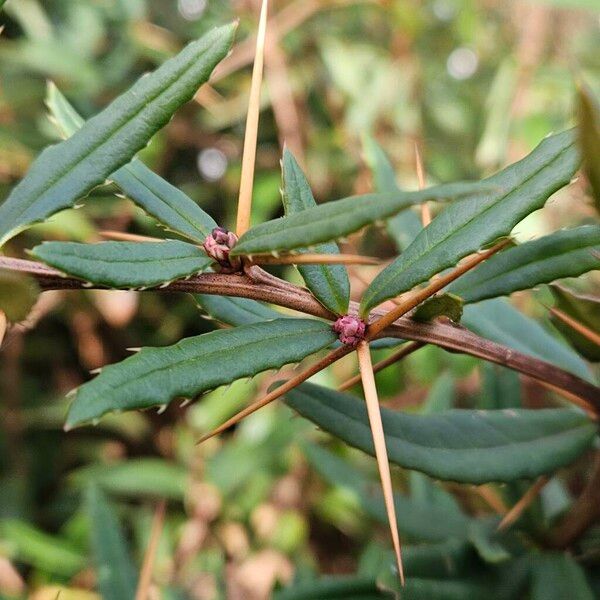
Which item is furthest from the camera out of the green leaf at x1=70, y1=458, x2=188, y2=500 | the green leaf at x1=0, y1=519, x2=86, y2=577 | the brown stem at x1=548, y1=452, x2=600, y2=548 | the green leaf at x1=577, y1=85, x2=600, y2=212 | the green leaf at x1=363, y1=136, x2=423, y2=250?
the green leaf at x1=70, y1=458, x2=188, y2=500

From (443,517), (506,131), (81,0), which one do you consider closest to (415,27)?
(506,131)

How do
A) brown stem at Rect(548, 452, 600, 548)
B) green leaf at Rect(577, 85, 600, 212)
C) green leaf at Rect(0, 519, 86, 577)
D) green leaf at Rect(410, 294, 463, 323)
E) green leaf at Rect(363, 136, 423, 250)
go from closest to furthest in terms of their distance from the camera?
green leaf at Rect(577, 85, 600, 212) < green leaf at Rect(410, 294, 463, 323) < brown stem at Rect(548, 452, 600, 548) < green leaf at Rect(363, 136, 423, 250) < green leaf at Rect(0, 519, 86, 577)

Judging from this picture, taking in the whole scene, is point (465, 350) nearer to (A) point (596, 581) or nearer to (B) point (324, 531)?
(A) point (596, 581)

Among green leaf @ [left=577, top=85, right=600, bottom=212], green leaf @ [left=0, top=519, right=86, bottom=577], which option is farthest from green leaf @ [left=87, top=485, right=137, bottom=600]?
green leaf @ [left=577, top=85, right=600, bottom=212]

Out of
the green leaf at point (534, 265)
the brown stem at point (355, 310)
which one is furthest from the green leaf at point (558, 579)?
the green leaf at point (534, 265)

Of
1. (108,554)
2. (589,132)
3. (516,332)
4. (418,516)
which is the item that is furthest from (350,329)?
(108,554)

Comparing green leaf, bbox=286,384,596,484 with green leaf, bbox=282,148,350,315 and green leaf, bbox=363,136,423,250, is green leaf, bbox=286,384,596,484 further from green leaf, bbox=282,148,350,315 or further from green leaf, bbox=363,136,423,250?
green leaf, bbox=363,136,423,250
